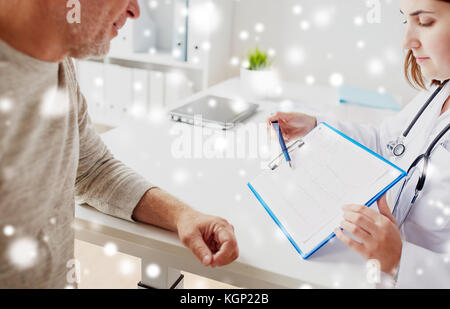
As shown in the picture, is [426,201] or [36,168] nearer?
[36,168]

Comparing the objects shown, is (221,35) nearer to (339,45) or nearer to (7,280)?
(339,45)

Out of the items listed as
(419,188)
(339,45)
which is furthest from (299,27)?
(419,188)

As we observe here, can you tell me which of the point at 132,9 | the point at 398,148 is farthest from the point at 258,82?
the point at 132,9

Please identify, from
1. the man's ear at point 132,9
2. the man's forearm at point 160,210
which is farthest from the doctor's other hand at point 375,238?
the man's ear at point 132,9

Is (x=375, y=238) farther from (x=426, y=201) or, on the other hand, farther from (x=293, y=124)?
(x=293, y=124)

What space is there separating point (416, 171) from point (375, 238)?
0.27 meters

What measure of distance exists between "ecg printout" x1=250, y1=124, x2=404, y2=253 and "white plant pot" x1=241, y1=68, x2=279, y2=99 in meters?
0.85

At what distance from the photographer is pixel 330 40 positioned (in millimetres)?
1989

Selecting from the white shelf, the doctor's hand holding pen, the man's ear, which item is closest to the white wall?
the white shelf

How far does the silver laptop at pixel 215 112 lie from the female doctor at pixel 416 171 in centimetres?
26

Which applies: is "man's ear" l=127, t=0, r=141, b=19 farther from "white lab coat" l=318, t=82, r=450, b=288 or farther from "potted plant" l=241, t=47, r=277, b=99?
"potted plant" l=241, t=47, r=277, b=99

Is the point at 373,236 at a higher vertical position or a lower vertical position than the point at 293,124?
lower

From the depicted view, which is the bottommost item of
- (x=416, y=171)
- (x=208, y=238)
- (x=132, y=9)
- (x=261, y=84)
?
(x=208, y=238)

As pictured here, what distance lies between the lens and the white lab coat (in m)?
0.69
